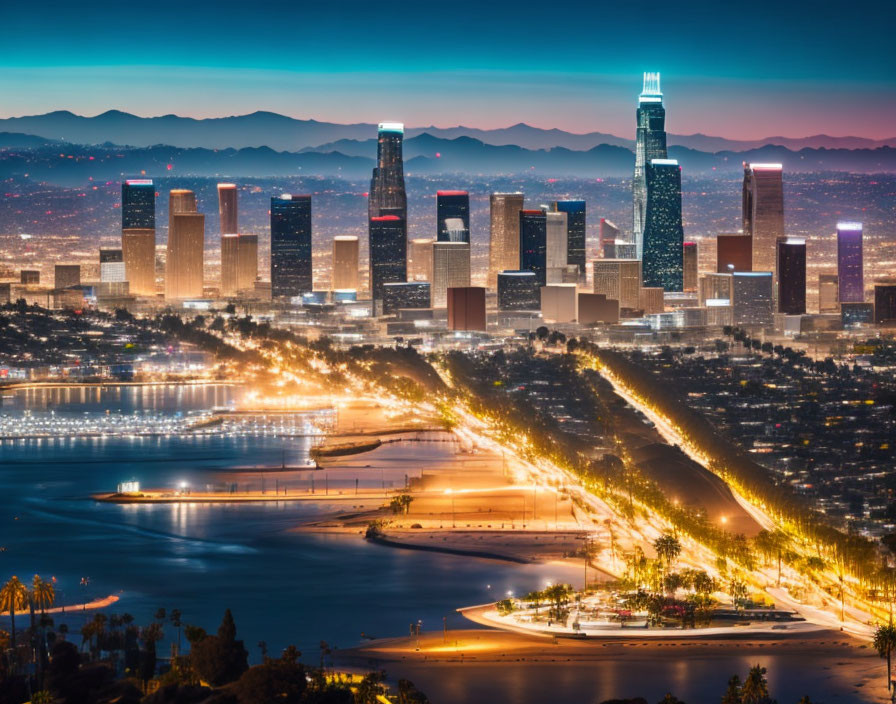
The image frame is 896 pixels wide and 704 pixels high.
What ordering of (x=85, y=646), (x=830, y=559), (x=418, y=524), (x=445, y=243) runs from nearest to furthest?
(x=85, y=646)
(x=830, y=559)
(x=418, y=524)
(x=445, y=243)

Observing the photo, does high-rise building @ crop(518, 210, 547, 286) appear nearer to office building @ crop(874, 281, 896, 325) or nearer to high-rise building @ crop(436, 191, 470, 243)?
high-rise building @ crop(436, 191, 470, 243)

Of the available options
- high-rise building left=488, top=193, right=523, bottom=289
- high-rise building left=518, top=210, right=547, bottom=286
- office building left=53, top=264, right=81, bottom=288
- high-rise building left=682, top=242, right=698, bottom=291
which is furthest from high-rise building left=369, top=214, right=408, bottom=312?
office building left=53, top=264, right=81, bottom=288

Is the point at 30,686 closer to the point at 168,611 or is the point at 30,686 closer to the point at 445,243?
the point at 168,611

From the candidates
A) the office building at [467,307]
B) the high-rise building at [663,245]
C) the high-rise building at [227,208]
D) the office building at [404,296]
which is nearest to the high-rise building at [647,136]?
the high-rise building at [663,245]

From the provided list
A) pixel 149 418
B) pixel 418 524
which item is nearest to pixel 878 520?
pixel 418 524

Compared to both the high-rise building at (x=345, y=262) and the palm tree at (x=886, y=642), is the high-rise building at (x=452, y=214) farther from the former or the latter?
the palm tree at (x=886, y=642)

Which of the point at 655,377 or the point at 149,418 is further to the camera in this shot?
the point at 655,377
